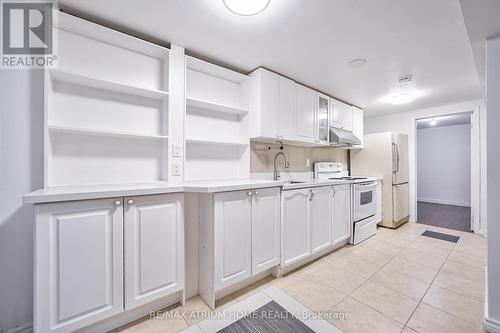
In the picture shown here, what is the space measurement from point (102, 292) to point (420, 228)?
15.0 ft

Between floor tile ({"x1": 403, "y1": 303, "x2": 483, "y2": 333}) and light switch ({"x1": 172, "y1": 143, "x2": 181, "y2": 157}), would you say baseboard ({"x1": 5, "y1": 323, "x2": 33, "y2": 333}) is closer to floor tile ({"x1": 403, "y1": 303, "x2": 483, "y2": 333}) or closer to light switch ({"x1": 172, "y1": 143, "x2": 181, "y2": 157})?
light switch ({"x1": 172, "y1": 143, "x2": 181, "y2": 157})

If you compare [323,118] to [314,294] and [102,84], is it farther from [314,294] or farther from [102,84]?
[102,84]

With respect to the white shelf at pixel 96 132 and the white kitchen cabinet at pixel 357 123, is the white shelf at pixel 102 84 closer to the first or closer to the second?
the white shelf at pixel 96 132

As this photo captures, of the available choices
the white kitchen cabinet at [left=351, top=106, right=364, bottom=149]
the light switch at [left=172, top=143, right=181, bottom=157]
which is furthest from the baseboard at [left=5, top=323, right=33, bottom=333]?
the white kitchen cabinet at [left=351, top=106, right=364, bottom=149]

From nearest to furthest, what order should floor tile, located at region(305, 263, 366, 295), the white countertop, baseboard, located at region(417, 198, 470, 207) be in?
the white countertop < floor tile, located at region(305, 263, 366, 295) < baseboard, located at region(417, 198, 470, 207)

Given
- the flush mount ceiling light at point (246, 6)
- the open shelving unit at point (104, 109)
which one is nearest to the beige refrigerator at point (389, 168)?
the flush mount ceiling light at point (246, 6)

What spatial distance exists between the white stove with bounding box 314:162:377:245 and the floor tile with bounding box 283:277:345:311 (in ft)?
4.04

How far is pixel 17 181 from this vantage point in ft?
4.34

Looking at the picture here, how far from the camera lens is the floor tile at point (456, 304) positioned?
58.5 inches

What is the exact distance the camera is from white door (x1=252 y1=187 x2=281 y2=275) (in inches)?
69.9

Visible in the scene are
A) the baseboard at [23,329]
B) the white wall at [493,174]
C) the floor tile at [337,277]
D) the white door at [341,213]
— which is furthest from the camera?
the white door at [341,213]

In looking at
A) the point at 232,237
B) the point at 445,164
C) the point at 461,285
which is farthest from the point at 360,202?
the point at 445,164

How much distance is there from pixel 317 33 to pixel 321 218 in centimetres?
187

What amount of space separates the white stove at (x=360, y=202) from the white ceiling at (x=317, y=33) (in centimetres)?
141
